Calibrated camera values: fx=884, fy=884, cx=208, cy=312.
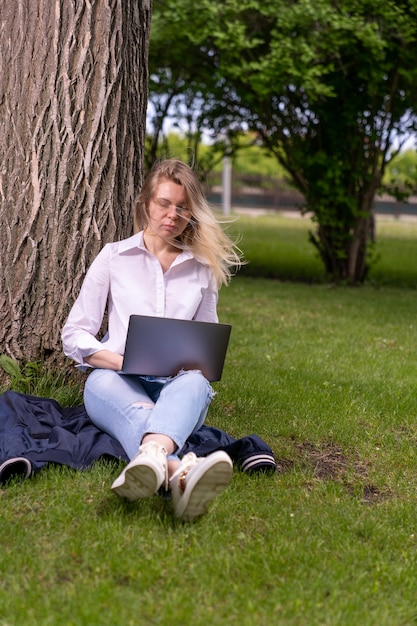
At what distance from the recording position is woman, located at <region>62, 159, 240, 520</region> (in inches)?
148

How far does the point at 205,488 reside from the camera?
3.22 m

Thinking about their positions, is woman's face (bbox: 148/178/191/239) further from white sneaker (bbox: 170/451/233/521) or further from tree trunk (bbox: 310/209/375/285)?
tree trunk (bbox: 310/209/375/285)

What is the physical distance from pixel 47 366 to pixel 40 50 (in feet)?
5.64

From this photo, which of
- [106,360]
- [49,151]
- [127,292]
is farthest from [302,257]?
[106,360]

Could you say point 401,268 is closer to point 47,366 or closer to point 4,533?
point 47,366

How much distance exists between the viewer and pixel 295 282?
42.0ft

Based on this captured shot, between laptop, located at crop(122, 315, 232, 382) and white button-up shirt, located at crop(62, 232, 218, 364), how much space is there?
26cm

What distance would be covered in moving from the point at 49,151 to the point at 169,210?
111cm

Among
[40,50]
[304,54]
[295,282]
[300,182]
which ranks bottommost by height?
[295,282]

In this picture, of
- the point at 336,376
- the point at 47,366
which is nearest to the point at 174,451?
the point at 47,366

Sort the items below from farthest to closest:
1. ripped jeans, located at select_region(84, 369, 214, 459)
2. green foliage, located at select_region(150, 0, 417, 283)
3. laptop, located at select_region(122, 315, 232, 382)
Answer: green foliage, located at select_region(150, 0, 417, 283) → laptop, located at select_region(122, 315, 232, 382) → ripped jeans, located at select_region(84, 369, 214, 459)

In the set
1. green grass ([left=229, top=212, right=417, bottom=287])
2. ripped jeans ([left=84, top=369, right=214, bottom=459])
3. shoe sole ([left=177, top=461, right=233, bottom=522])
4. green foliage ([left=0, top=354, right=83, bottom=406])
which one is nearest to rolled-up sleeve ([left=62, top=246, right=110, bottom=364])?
ripped jeans ([left=84, top=369, right=214, bottom=459])

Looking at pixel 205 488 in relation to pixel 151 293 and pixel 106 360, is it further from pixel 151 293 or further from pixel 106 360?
pixel 151 293

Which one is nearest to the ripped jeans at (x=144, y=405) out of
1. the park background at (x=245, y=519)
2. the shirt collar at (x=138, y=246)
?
the park background at (x=245, y=519)
